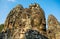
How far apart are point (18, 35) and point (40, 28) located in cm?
575

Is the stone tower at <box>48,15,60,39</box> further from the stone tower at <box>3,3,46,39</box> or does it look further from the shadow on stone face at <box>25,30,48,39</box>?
the shadow on stone face at <box>25,30,48,39</box>

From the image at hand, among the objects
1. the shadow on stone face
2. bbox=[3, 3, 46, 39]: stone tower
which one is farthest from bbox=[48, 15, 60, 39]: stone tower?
the shadow on stone face

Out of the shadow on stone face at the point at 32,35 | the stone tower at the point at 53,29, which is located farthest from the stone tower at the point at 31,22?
the stone tower at the point at 53,29

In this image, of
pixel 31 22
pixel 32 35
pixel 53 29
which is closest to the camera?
pixel 32 35

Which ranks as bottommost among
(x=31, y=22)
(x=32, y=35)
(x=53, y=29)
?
(x=32, y=35)

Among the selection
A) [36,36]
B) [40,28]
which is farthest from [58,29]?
[36,36]

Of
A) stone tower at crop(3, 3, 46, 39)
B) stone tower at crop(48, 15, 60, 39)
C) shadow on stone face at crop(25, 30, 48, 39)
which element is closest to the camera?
shadow on stone face at crop(25, 30, 48, 39)

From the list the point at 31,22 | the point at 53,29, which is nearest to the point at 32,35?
the point at 31,22

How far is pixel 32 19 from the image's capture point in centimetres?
3225

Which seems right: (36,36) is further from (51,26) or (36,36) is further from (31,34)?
(51,26)

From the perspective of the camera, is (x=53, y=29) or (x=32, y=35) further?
(x=53, y=29)

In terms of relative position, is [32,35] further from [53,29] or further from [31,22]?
[53,29]

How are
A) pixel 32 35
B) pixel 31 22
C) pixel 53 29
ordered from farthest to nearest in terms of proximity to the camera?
1. pixel 53 29
2. pixel 31 22
3. pixel 32 35

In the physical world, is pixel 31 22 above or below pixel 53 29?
above
